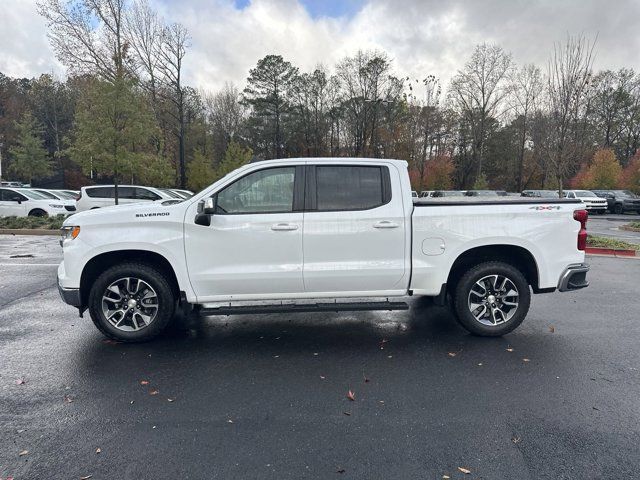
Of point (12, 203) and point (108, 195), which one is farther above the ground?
point (108, 195)

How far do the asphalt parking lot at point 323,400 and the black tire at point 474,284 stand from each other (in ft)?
0.51

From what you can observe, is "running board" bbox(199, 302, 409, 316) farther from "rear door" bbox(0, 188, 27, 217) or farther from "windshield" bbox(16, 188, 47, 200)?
"windshield" bbox(16, 188, 47, 200)

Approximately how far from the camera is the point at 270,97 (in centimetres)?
4950

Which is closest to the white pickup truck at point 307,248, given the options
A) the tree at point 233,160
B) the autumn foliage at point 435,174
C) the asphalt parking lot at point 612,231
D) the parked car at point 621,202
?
the asphalt parking lot at point 612,231

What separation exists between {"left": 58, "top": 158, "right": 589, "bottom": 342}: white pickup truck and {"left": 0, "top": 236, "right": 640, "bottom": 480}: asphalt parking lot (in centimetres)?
49

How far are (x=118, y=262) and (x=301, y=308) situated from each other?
2103 mm

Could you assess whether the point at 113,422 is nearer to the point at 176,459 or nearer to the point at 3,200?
the point at 176,459

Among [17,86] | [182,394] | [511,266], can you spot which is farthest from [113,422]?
[17,86]

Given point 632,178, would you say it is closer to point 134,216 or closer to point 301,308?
point 301,308

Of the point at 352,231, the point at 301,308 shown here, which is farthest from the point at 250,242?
the point at 352,231

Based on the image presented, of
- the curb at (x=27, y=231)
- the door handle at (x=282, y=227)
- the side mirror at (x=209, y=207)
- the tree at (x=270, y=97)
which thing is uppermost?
the tree at (x=270, y=97)

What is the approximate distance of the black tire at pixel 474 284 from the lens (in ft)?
15.2

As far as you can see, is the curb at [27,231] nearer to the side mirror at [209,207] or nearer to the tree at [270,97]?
the side mirror at [209,207]

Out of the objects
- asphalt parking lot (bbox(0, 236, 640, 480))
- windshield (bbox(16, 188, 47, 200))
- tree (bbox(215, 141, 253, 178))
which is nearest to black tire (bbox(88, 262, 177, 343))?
asphalt parking lot (bbox(0, 236, 640, 480))
